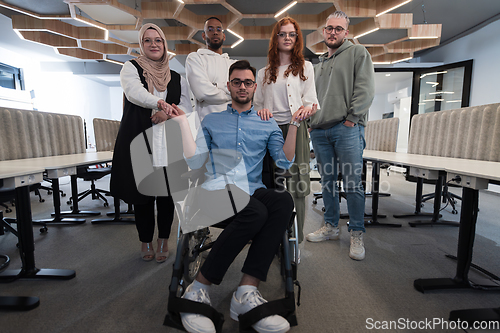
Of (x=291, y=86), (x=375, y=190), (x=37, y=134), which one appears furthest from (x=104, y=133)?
(x=375, y=190)

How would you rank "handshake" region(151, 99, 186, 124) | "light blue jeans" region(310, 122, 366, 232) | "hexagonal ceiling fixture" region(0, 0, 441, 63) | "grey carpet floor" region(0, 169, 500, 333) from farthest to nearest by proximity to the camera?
"hexagonal ceiling fixture" region(0, 0, 441, 63) → "light blue jeans" region(310, 122, 366, 232) → "handshake" region(151, 99, 186, 124) → "grey carpet floor" region(0, 169, 500, 333)

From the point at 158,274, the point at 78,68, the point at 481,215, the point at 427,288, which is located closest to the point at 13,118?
the point at 158,274

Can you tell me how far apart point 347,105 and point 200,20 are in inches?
145

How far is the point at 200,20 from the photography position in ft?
14.7

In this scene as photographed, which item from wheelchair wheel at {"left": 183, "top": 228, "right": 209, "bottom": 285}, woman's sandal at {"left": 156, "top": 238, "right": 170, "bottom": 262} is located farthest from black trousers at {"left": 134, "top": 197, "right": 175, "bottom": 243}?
wheelchair wheel at {"left": 183, "top": 228, "right": 209, "bottom": 285}

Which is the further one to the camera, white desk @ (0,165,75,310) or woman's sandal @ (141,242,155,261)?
woman's sandal @ (141,242,155,261)

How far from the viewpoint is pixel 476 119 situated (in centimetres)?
228

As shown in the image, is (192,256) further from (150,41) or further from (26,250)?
(150,41)

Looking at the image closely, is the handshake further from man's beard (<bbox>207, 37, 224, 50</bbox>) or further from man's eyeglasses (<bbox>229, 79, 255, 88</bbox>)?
man's beard (<bbox>207, 37, 224, 50</bbox>)

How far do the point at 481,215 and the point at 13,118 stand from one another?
5.21 m

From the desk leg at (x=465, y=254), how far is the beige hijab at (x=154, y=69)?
2.03 meters

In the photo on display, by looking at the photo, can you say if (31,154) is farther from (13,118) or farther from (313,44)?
(313,44)

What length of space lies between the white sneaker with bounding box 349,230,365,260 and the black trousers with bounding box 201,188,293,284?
3.30 feet

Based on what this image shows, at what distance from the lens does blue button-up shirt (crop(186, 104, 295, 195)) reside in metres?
1.43
